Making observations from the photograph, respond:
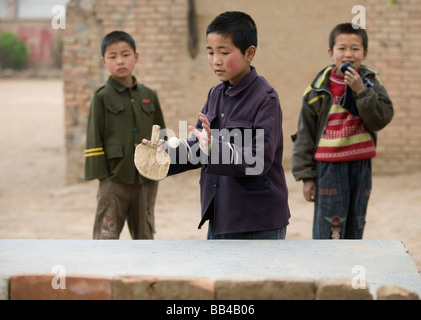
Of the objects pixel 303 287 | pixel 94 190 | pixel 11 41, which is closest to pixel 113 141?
pixel 303 287

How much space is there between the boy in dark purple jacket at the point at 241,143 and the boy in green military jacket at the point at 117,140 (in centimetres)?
121

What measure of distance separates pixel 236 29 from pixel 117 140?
4.96 ft

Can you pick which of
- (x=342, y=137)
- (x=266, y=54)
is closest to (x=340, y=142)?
(x=342, y=137)

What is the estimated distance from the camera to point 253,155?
8.19 feet

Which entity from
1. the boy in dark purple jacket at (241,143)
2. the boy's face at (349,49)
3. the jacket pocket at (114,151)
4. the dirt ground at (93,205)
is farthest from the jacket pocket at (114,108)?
the dirt ground at (93,205)

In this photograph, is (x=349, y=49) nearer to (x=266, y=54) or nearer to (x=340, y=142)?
(x=340, y=142)

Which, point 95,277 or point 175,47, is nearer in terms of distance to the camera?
point 95,277

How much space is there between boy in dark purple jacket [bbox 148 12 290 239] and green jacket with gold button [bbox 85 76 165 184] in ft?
3.92

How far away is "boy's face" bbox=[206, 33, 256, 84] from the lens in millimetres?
2607

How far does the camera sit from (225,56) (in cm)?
263

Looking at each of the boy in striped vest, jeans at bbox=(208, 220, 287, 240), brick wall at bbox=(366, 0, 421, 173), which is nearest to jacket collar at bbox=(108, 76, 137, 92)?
the boy in striped vest

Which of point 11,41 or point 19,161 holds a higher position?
point 11,41
